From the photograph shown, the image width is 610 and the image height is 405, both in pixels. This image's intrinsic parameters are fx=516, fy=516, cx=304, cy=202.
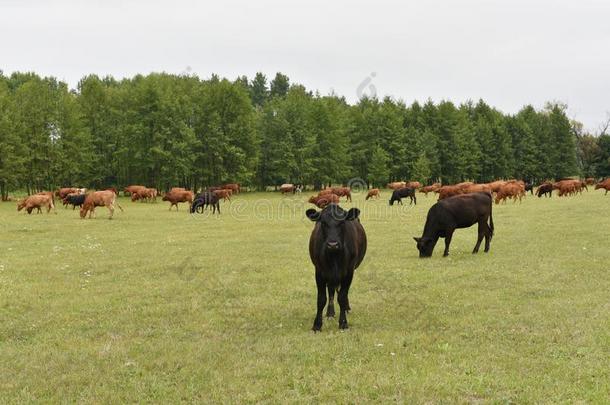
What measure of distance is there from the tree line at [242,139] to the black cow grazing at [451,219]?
160 feet

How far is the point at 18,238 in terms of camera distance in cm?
2422

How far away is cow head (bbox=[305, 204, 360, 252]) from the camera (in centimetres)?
923

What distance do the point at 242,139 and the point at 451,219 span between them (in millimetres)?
57096

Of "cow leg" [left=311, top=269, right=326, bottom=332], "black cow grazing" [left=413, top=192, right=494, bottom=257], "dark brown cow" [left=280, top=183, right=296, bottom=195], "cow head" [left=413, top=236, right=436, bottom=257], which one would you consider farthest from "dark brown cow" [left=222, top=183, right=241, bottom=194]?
"cow leg" [left=311, top=269, right=326, bottom=332]

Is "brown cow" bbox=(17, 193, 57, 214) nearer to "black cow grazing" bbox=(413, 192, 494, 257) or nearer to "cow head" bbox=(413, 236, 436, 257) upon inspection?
"black cow grazing" bbox=(413, 192, 494, 257)

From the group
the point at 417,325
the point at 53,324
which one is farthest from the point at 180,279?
the point at 417,325

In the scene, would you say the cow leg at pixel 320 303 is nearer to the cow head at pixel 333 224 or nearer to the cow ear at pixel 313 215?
the cow head at pixel 333 224

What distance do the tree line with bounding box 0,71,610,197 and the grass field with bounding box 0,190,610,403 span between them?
44.1 metres

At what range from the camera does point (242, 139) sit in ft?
238

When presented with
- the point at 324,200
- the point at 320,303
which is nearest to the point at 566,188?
the point at 324,200

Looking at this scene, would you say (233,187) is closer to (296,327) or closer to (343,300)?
(296,327)

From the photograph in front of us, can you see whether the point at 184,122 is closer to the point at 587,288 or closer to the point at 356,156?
the point at 356,156

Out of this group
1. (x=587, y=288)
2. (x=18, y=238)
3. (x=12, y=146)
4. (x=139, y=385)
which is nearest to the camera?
(x=139, y=385)

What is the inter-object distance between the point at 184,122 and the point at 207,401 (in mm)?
64025
